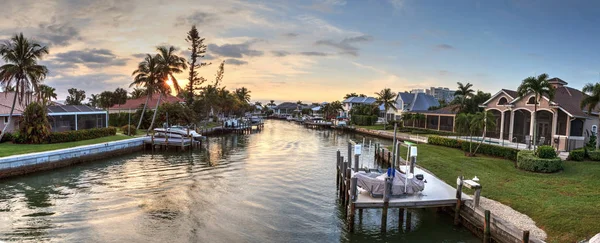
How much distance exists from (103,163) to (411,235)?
24632 millimetres

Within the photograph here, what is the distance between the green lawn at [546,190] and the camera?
11719 mm

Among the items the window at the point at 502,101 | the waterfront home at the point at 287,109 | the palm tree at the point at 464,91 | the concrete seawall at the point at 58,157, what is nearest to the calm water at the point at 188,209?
the concrete seawall at the point at 58,157

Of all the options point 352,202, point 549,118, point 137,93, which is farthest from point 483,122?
point 137,93

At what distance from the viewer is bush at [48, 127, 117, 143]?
1142 inches

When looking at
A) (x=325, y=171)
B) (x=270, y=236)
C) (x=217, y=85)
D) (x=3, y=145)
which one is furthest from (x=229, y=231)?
(x=217, y=85)

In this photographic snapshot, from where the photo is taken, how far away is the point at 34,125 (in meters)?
27.2

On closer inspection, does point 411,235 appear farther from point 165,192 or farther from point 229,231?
point 165,192

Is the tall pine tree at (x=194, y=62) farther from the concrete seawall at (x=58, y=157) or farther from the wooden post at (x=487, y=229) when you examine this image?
the wooden post at (x=487, y=229)

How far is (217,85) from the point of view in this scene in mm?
80500

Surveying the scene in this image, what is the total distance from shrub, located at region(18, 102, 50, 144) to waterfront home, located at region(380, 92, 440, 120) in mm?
58013

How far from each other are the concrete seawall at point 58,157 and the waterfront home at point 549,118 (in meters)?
35.3

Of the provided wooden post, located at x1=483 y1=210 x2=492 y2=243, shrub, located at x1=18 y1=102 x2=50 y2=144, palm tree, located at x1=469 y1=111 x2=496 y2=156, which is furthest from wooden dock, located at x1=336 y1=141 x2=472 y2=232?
shrub, located at x1=18 y1=102 x2=50 y2=144

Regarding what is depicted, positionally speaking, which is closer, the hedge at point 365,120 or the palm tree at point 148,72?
the palm tree at point 148,72

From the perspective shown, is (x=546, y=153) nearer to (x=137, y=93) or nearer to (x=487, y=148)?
(x=487, y=148)
